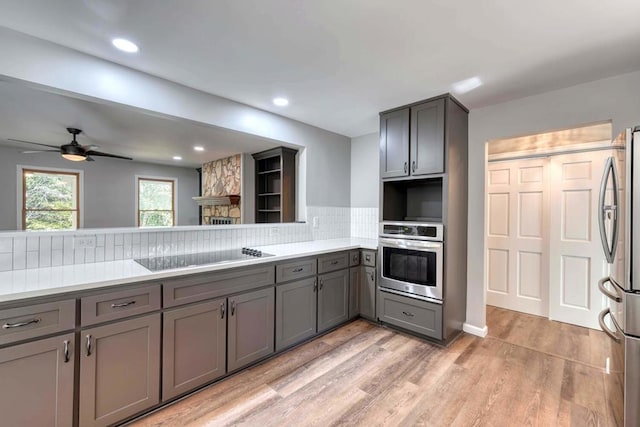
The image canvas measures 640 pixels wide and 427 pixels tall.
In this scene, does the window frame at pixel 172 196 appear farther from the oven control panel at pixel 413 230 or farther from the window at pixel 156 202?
the oven control panel at pixel 413 230

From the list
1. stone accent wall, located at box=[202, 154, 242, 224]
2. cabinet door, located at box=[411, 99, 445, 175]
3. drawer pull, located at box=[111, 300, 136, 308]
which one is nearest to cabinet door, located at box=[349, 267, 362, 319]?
cabinet door, located at box=[411, 99, 445, 175]

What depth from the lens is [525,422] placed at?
5.59 ft

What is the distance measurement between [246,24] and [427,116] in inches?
70.7

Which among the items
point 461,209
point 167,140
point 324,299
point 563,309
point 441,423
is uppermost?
point 167,140

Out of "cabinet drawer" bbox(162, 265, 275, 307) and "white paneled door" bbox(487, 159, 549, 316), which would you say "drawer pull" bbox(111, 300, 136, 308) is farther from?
"white paneled door" bbox(487, 159, 549, 316)

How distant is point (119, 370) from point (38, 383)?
1.09 ft

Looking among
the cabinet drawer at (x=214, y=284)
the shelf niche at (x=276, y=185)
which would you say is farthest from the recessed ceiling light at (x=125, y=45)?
the cabinet drawer at (x=214, y=284)

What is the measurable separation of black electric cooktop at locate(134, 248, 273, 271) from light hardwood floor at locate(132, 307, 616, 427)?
2.91 feet

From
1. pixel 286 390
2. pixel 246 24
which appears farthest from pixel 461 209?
pixel 246 24

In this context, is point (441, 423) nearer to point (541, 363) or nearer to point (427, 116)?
point (541, 363)

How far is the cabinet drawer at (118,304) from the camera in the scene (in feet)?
4.94

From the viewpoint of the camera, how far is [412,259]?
279 cm

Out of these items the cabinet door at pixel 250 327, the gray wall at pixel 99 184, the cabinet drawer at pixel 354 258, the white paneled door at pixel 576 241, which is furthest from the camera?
the cabinet drawer at pixel 354 258

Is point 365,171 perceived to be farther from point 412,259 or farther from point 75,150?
point 75,150
